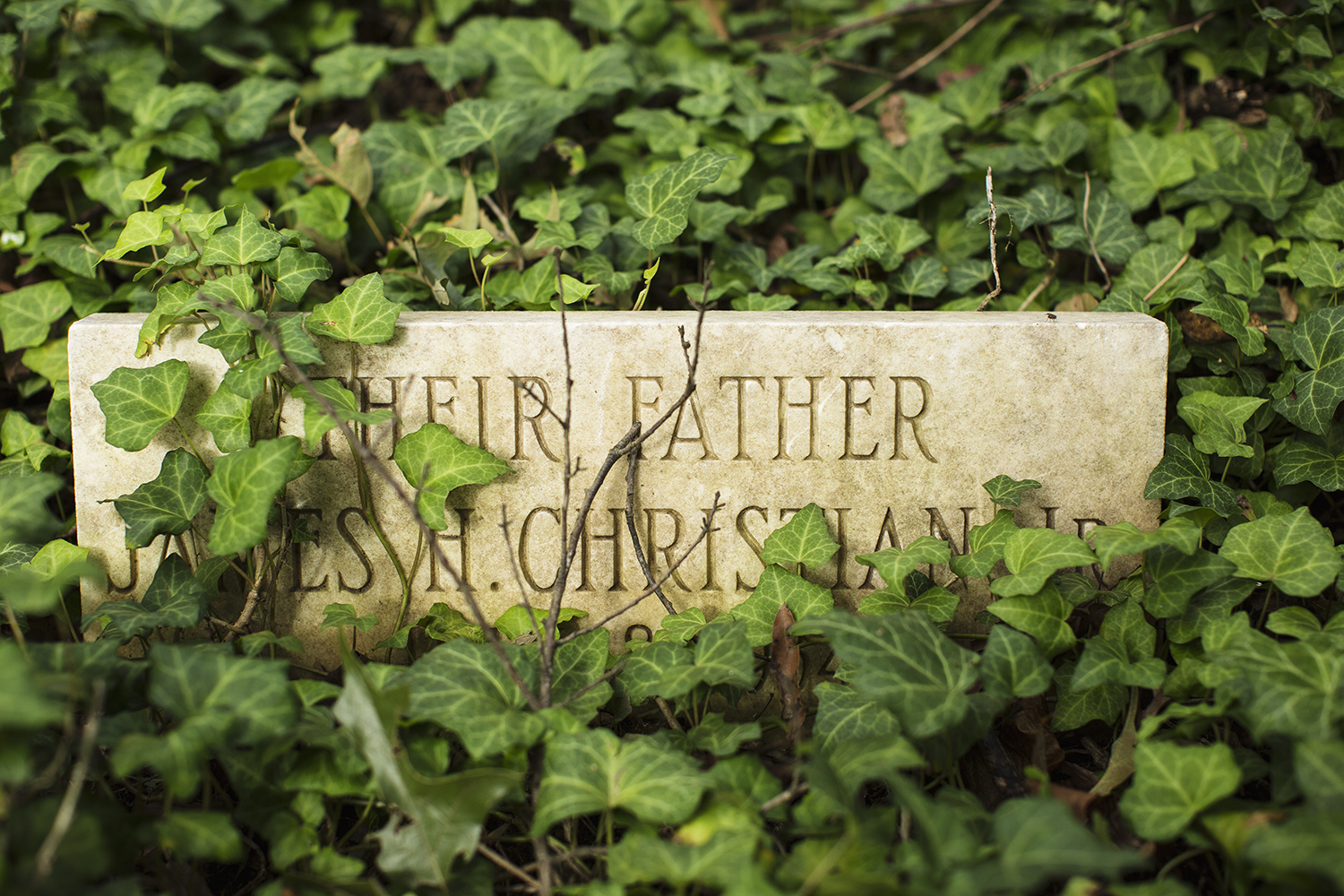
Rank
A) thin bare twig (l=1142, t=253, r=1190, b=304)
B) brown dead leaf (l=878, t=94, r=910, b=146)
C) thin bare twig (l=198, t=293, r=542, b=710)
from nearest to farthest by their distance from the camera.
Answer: thin bare twig (l=198, t=293, r=542, b=710), thin bare twig (l=1142, t=253, r=1190, b=304), brown dead leaf (l=878, t=94, r=910, b=146)

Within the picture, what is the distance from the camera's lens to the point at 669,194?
7.16 ft

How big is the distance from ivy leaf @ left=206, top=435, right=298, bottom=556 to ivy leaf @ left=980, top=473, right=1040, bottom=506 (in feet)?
4.54

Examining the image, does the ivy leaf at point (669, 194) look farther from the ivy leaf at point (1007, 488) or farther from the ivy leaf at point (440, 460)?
the ivy leaf at point (1007, 488)

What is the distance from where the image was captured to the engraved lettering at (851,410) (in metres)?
1.93

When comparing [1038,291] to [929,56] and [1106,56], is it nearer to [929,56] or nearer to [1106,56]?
[1106,56]

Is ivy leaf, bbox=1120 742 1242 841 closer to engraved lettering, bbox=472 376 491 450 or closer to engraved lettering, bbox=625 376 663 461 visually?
engraved lettering, bbox=625 376 663 461

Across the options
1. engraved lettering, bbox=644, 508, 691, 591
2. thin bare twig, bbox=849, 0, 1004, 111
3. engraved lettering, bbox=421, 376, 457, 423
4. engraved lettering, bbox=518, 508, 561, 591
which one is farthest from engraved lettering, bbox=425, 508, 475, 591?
thin bare twig, bbox=849, 0, 1004, 111

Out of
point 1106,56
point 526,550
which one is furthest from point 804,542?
point 1106,56

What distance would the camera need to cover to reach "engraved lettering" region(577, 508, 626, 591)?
1973mm

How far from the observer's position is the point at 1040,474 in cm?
194

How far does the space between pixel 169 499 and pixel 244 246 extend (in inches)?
21.6

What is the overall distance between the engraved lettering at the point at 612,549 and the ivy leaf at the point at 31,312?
1.59 m

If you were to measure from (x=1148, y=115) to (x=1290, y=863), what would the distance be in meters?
2.39

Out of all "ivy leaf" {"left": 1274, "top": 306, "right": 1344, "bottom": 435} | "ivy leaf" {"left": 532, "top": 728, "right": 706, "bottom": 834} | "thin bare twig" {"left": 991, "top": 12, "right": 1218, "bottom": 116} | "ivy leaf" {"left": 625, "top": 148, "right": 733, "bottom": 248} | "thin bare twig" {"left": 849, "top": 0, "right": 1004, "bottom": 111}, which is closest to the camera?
"ivy leaf" {"left": 532, "top": 728, "right": 706, "bottom": 834}
